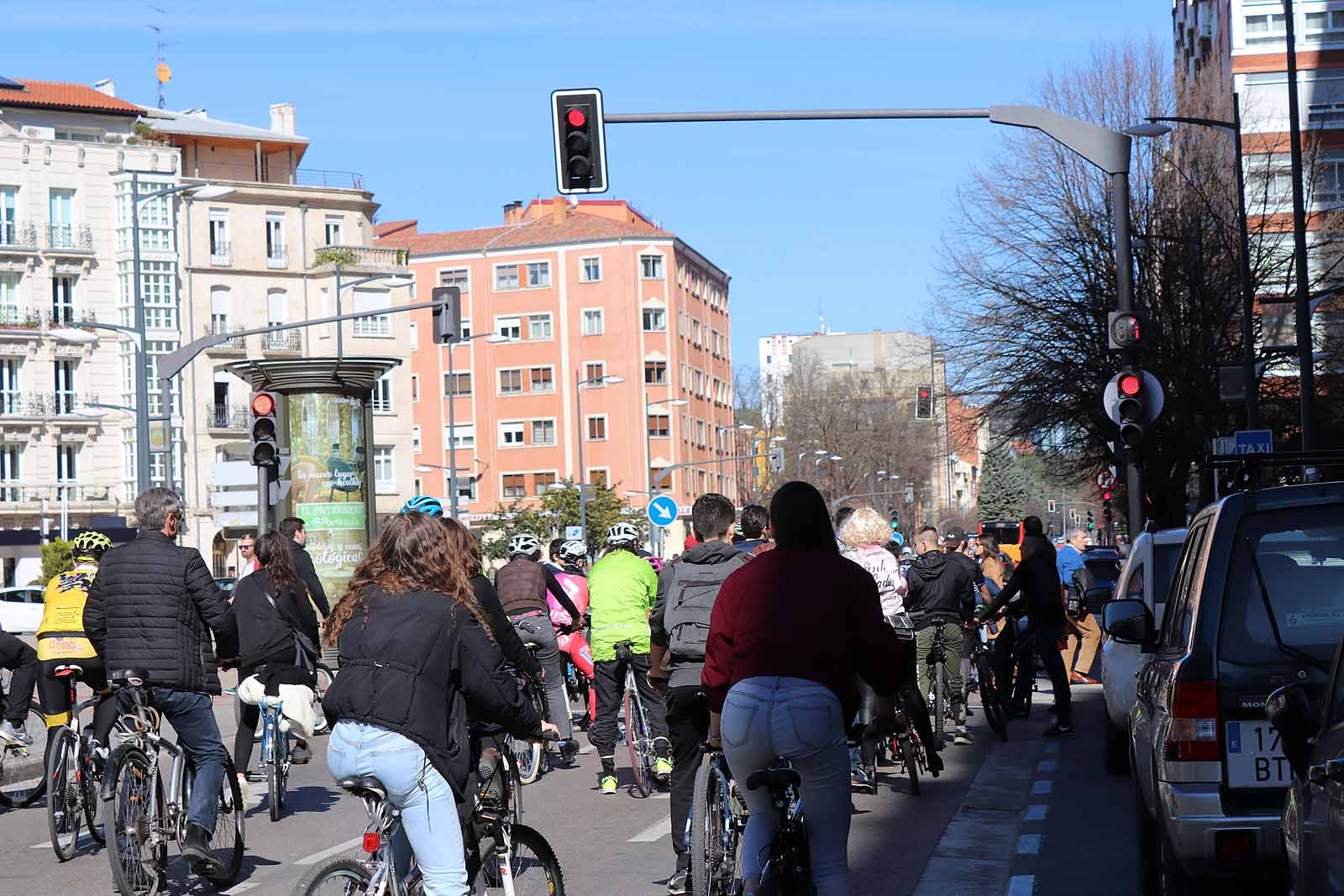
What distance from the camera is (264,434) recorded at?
21609 mm

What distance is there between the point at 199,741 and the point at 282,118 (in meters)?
86.6

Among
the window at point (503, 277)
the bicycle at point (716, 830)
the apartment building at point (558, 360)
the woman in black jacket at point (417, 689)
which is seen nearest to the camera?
the woman in black jacket at point (417, 689)

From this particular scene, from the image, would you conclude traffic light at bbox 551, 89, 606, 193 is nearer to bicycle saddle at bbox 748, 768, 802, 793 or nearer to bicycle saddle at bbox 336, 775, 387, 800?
bicycle saddle at bbox 748, 768, 802, 793

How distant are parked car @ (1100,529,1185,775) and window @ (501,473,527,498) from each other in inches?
3598

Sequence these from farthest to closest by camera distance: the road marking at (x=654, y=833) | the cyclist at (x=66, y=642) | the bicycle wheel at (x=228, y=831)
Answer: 1. the cyclist at (x=66, y=642)
2. the road marking at (x=654, y=833)
3. the bicycle wheel at (x=228, y=831)

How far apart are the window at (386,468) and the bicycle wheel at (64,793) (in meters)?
73.9

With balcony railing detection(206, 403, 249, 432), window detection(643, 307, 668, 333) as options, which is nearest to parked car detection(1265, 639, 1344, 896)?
balcony railing detection(206, 403, 249, 432)

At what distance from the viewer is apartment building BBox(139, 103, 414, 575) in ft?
266

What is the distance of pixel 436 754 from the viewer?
240 inches

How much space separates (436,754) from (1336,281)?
38.6 m

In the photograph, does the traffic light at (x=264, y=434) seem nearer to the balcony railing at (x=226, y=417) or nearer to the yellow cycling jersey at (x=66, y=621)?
the yellow cycling jersey at (x=66, y=621)

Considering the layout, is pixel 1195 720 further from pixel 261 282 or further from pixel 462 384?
pixel 462 384

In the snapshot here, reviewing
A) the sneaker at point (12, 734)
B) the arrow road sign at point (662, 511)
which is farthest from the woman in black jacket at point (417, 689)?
the arrow road sign at point (662, 511)

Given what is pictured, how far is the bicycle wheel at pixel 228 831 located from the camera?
9.56 metres
